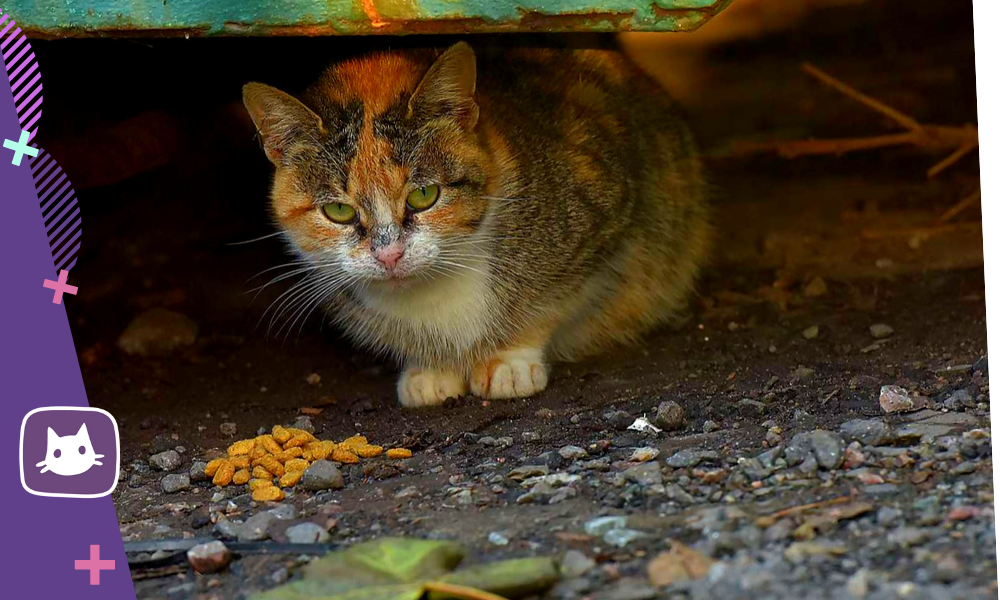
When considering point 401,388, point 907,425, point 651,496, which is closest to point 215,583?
point 651,496

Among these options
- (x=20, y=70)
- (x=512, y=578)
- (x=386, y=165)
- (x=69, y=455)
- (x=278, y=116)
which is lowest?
(x=512, y=578)

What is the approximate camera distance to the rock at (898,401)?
2680 millimetres

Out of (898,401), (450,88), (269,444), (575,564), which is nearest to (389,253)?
(450,88)

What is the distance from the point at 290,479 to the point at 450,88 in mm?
1129

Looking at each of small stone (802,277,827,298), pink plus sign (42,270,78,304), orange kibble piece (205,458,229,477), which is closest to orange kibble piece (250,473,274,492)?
orange kibble piece (205,458,229,477)

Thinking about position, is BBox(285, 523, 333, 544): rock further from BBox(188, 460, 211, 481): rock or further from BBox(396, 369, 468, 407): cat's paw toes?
BBox(396, 369, 468, 407): cat's paw toes

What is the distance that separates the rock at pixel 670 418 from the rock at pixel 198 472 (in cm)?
117

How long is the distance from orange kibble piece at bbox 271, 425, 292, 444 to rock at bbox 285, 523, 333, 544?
2.21 feet

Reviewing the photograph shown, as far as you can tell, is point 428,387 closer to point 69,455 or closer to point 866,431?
point 69,455

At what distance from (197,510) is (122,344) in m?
1.72

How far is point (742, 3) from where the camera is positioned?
6930mm

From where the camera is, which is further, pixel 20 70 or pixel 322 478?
pixel 20 70

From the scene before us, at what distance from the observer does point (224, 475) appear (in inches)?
110

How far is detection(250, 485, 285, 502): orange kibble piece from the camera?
2611 mm
